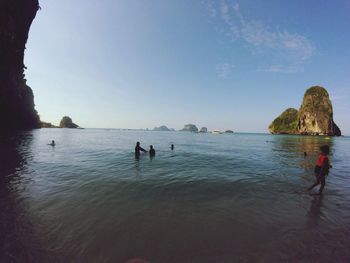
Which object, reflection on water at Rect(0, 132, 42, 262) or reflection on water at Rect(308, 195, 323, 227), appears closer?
reflection on water at Rect(0, 132, 42, 262)

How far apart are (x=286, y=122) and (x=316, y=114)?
133 feet

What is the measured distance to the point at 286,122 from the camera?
179375 millimetres

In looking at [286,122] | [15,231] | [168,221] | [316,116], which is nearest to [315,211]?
[168,221]

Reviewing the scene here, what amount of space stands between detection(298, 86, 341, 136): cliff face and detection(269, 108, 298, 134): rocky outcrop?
1746 cm

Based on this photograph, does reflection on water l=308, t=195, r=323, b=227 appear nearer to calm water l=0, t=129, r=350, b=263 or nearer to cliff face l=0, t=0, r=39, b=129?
calm water l=0, t=129, r=350, b=263

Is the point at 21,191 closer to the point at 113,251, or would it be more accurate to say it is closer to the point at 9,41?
the point at 113,251

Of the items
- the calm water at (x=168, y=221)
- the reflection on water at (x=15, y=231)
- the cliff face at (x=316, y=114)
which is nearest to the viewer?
the reflection on water at (x=15, y=231)

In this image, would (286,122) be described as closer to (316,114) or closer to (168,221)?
(316,114)

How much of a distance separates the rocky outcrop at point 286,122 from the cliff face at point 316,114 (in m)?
17.5

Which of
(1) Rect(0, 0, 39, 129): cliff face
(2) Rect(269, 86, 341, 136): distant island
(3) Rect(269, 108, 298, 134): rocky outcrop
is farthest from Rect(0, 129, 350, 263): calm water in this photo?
(3) Rect(269, 108, 298, 134): rocky outcrop

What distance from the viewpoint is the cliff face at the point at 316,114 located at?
137000mm

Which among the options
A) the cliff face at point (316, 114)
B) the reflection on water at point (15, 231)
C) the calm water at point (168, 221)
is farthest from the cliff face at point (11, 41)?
the cliff face at point (316, 114)

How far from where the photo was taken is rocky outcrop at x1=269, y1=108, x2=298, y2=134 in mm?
171600

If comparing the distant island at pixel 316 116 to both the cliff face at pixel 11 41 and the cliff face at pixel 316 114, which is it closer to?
the cliff face at pixel 316 114
